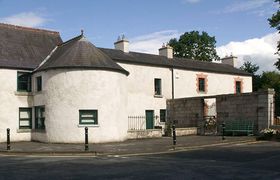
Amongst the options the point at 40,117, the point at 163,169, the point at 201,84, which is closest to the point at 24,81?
the point at 40,117

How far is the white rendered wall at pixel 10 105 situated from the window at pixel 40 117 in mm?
926

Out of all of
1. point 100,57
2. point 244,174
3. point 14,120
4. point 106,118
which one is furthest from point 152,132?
point 244,174

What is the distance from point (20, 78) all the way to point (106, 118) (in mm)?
7085

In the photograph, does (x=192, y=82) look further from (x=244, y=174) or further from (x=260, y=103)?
(x=244, y=174)

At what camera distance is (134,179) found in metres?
10.2

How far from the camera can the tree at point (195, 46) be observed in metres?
64.1

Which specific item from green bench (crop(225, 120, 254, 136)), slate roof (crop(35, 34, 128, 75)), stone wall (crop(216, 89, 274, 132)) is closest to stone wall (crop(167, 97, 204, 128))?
stone wall (crop(216, 89, 274, 132))

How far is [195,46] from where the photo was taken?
65.1 m

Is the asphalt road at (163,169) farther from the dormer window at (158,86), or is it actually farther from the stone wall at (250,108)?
the dormer window at (158,86)

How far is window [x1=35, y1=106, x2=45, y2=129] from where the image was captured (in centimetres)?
2554

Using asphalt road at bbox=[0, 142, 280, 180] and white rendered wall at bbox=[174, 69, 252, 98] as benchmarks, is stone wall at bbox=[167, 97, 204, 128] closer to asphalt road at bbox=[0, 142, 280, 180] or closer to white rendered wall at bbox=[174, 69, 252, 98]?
white rendered wall at bbox=[174, 69, 252, 98]

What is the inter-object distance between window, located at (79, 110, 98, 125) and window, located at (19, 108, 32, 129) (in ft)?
Result: 16.5

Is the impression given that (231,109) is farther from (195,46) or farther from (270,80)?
(195,46)

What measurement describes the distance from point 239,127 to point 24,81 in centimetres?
1481
